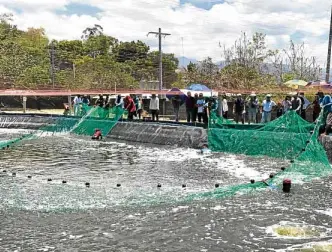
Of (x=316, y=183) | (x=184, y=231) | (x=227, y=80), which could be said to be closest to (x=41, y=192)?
(x=184, y=231)

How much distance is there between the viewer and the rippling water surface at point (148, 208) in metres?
9.38

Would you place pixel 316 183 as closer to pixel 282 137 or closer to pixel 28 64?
pixel 282 137

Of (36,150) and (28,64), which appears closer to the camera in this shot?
(36,150)

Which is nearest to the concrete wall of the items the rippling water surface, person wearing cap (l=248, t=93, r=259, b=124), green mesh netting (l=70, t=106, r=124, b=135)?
green mesh netting (l=70, t=106, r=124, b=135)

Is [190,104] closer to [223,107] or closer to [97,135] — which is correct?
[223,107]

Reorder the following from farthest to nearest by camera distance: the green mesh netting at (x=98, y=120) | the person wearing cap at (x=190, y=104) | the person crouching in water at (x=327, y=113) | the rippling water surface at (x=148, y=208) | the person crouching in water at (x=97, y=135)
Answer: the green mesh netting at (x=98, y=120) < the person wearing cap at (x=190, y=104) < the person crouching in water at (x=97, y=135) < the person crouching in water at (x=327, y=113) < the rippling water surface at (x=148, y=208)

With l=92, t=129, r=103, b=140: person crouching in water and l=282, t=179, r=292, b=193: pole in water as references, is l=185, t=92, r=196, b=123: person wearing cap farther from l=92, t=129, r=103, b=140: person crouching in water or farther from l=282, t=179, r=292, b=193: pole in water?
l=282, t=179, r=292, b=193: pole in water

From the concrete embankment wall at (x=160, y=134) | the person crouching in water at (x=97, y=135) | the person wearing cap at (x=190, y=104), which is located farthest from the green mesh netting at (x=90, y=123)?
the person wearing cap at (x=190, y=104)

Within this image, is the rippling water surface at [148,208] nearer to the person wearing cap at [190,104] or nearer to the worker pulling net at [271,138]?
the worker pulling net at [271,138]

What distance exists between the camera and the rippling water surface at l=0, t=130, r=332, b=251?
9.38 metres

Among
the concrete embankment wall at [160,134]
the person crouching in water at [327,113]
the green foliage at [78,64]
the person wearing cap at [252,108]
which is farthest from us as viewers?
the green foliage at [78,64]

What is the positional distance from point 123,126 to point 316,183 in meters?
14.6

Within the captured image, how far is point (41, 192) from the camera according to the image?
13.0 metres

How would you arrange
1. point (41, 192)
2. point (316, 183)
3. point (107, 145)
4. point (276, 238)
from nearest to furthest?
point (276, 238) < point (41, 192) < point (316, 183) < point (107, 145)
